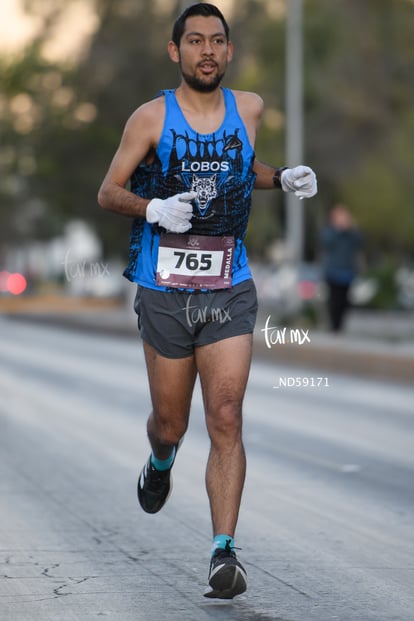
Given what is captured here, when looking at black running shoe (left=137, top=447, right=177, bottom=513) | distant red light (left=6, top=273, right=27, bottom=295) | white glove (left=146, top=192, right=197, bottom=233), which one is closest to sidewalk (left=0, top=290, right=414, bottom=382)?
black running shoe (left=137, top=447, right=177, bottom=513)

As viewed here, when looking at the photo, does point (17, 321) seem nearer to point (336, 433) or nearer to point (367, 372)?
point (367, 372)

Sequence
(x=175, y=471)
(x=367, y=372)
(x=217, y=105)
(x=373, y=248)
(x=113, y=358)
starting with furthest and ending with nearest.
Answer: (x=373, y=248), (x=113, y=358), (x=367, y=372), (x=175, y=471), (x=217, y=105)

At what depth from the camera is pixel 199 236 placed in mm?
5871

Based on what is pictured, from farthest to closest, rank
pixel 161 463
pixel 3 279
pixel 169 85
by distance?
pixel 3 279 → pixel 169 85 → pixel 161 463

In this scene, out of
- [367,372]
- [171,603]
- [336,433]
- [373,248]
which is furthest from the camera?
[373,248]

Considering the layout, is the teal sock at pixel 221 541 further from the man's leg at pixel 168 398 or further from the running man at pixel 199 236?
the man's leg at pixel 168 398

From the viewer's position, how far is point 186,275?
5848mm

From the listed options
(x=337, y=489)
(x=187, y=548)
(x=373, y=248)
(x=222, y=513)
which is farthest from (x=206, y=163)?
(x=373, y=248)

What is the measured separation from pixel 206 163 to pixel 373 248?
7816 cm

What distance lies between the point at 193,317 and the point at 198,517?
1.94 metres

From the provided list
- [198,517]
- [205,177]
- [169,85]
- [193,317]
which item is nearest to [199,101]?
[205,177]

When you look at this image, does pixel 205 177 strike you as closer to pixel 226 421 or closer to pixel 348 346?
pixel 226 421

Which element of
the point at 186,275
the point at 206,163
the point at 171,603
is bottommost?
the point at 171,603

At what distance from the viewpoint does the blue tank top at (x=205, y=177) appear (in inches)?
230
